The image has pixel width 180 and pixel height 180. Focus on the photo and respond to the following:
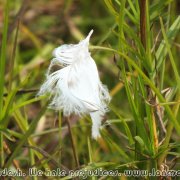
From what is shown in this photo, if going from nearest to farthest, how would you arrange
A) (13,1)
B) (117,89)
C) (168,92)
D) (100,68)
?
(168,92) < (117,89) < (100,68) < (13,1)

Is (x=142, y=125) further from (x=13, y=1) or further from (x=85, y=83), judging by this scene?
(x=13, y=1)

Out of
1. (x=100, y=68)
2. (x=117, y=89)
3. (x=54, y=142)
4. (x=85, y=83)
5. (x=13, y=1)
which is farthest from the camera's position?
(x=13, y=1)

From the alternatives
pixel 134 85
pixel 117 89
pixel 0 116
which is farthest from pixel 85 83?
pixel 117 89

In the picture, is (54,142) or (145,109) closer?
(145,109)

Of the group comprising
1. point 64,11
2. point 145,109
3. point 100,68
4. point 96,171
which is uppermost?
point 64,11

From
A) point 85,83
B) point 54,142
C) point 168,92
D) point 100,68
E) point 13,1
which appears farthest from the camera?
point 13,1

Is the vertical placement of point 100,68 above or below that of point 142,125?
above

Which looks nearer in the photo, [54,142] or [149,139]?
[149,139]

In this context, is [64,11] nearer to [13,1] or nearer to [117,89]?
[13,1]

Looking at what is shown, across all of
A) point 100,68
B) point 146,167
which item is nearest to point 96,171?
point 146,167
